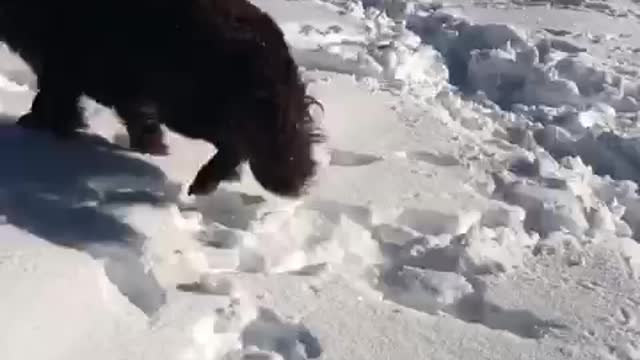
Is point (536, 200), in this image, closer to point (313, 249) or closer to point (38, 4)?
point (313, 249)

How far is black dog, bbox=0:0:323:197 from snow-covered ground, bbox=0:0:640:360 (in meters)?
0.18

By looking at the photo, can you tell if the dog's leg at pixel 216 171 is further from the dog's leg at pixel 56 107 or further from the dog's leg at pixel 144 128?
the dog's leg at pixel 56 107

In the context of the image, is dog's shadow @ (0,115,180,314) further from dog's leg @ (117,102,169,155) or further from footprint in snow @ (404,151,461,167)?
footprint in snow @ (404,151,461,167)

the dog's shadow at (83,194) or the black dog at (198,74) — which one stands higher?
the black dog at (198,74)

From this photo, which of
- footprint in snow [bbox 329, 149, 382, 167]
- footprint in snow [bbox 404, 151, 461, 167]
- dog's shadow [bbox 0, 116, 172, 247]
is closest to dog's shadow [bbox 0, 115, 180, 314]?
dog's shadow [bbox 0, 116, 172, 247]

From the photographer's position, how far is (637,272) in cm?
417

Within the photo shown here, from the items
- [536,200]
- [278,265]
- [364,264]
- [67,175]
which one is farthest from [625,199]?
[67,175]

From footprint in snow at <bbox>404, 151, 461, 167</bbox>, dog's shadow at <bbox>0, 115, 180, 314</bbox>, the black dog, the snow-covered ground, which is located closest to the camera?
the snow-covered ground

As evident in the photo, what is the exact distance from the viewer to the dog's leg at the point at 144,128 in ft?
13.8

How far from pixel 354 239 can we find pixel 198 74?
0.81 meters

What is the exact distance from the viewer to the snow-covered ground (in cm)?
325

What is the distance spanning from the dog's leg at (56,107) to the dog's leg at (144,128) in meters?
0.24

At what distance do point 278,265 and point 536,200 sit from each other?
1298mm

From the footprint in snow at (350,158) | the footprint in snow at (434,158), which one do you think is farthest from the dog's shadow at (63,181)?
the footprint in snow at (434,158)
